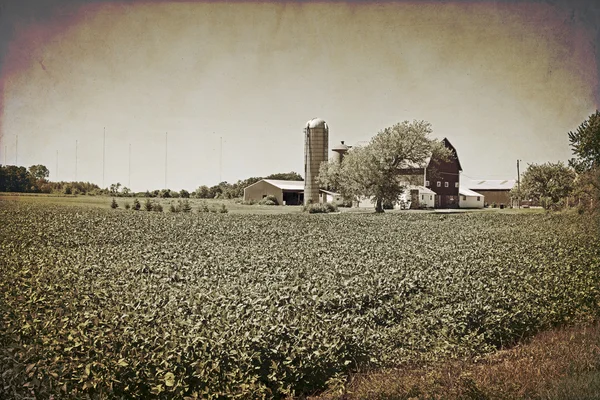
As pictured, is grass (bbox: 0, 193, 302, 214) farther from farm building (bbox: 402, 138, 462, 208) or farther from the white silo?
farm building (bbox: 402, 138, 462, 208)

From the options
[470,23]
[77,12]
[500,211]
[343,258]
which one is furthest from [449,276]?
[77,12]

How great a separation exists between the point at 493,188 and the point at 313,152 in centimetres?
→ 367

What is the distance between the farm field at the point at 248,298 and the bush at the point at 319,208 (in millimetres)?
1363

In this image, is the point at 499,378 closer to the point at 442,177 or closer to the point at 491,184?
the point at 491,184

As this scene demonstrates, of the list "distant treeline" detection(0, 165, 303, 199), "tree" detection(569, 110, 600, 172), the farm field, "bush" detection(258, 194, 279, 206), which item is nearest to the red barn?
the farm field

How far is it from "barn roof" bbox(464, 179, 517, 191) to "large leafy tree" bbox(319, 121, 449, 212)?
1525mm

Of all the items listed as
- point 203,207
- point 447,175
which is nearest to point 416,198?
point 447,175

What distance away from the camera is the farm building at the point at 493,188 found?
968 cm

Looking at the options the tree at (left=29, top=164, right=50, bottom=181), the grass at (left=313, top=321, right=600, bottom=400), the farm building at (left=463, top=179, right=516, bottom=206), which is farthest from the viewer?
the farm building at (left=463, top=179, right=516, bottom=206)

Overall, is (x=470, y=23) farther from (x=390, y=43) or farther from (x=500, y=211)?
(x=500, y=211)

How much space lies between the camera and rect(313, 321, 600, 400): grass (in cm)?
484

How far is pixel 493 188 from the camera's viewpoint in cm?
1002

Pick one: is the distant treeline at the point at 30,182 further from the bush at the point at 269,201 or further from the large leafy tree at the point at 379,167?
the large leafy tree at the point at 379,167

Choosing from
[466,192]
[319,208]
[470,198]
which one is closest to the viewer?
[470,198]
